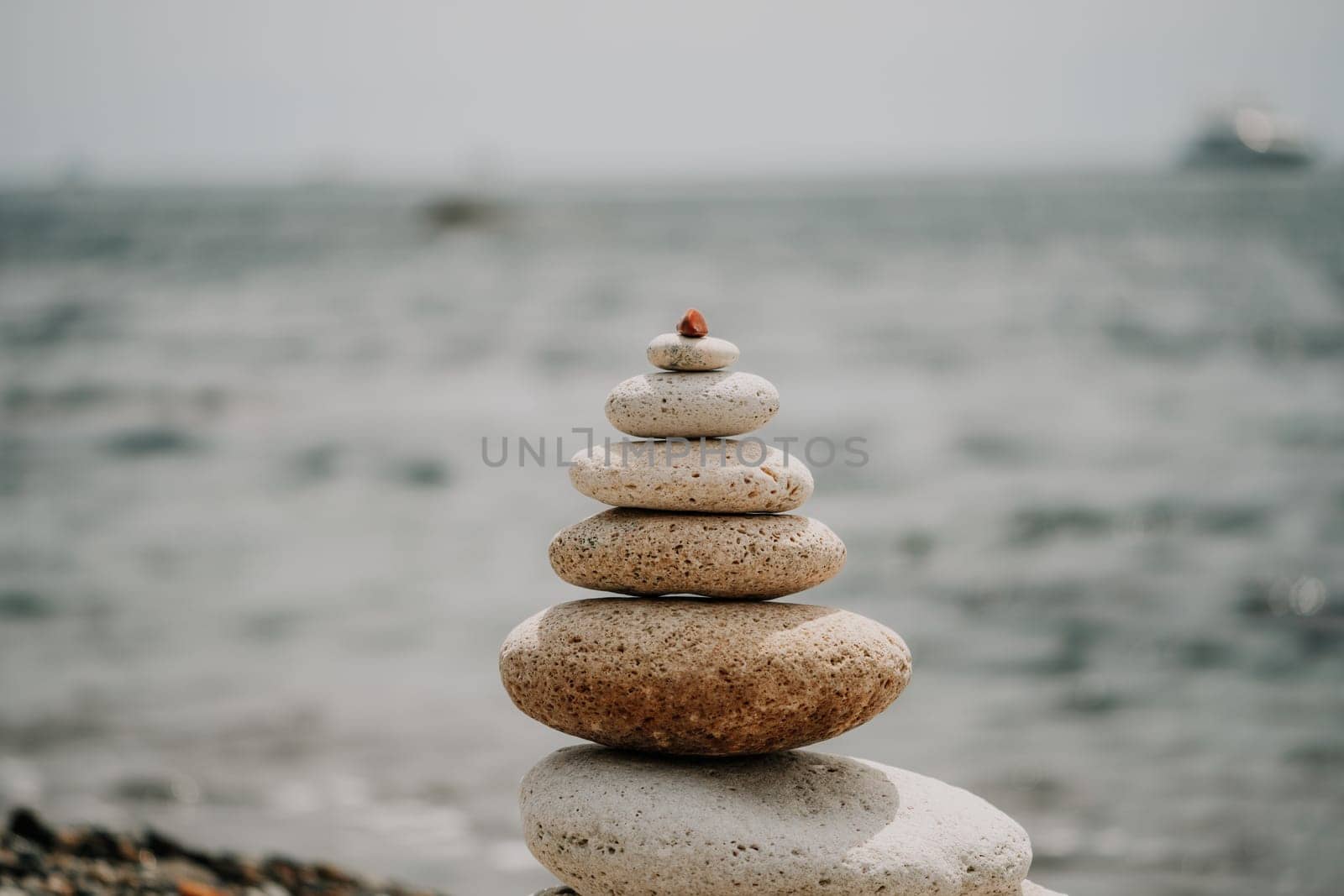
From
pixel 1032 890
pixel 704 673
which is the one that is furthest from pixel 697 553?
pixel 1032 890

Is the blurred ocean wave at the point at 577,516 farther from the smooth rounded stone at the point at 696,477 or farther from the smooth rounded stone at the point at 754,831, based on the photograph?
the smooth rounded stone at the point at 696,477

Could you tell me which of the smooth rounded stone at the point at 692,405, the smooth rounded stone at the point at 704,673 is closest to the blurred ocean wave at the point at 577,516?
the smooth rounded stone at the point at 704,673

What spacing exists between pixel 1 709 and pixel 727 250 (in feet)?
120

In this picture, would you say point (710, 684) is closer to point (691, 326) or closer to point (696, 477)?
point (696, 477)

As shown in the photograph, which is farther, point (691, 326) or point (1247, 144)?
point (1247, 144)

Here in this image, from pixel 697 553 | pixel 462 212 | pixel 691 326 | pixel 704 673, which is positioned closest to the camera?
pixel 704 673

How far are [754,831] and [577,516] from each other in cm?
981

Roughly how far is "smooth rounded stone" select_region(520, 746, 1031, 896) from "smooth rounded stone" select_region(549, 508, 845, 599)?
59cm

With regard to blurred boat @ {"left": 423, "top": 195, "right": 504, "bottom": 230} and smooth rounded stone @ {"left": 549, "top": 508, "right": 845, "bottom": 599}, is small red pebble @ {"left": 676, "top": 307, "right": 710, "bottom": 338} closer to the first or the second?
smooth rounded stone @ {"left": 549, "top": 508, "right": 845, "bottom": 599}

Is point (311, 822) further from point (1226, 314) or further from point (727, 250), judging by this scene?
point (727, 250)

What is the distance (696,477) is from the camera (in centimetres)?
392


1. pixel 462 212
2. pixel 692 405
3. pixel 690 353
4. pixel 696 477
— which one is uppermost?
pixel 462 212

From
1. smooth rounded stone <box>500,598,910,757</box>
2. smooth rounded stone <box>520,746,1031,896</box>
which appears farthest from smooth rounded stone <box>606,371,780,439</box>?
smooth rounded stone <box>520,746,1031,896</box>

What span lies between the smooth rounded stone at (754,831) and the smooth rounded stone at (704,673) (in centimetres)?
14
